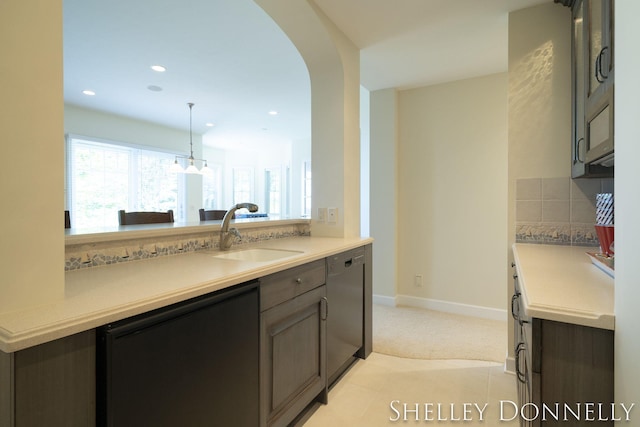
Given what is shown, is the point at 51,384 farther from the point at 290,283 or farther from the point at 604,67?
the point at 604,67

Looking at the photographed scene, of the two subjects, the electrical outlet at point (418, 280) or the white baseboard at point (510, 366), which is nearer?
the white baseboard at point (510, 366)

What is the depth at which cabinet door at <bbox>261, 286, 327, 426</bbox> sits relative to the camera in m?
1.41

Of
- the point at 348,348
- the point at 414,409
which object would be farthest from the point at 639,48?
the point at 348,348

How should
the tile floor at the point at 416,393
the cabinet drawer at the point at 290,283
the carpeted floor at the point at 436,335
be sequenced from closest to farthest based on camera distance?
the cabinet drawer at the point at 290,283
the tile floor at the point at 416,393
the carpeted floor at the point at 436,335

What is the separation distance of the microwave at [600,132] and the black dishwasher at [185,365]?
139 cm

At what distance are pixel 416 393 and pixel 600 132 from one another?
1638 mm

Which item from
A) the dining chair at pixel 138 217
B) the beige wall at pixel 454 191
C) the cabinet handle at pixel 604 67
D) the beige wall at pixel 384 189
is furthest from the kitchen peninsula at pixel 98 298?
the beige wall at pixel 454 191

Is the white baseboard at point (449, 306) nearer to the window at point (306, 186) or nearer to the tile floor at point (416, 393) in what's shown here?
the tile floor at point (416, 393)

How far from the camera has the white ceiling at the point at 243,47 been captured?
89.8 inches

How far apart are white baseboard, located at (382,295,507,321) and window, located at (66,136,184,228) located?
14.7 ft

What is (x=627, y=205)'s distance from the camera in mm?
730

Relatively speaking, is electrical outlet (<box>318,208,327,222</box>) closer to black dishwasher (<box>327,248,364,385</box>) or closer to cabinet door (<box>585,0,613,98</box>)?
black dishwasher (<box>327,248,364,385</box>)

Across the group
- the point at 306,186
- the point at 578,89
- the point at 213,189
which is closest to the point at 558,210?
the point at 578,89

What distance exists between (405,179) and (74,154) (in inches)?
192
